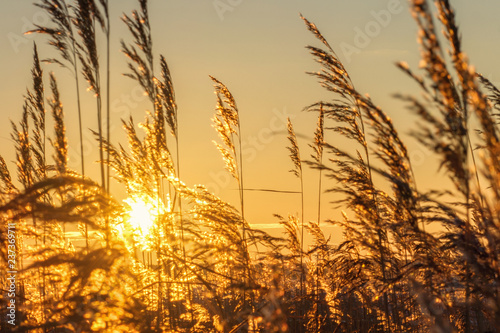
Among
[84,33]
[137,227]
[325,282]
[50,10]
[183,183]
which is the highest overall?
[50,10]

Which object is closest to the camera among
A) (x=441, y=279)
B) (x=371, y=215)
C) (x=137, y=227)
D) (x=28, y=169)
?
(x=441, y=279)

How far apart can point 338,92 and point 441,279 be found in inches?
93.7

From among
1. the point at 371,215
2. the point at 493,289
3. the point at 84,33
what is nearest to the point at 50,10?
the point at 84,33

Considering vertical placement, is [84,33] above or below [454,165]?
above

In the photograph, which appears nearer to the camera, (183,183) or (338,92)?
(183,183)

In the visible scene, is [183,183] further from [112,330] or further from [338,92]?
[112,330]

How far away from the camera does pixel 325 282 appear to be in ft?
19.4

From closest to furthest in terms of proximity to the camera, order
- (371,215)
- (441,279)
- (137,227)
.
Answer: (441,279) < (137,227) < (371,215)
